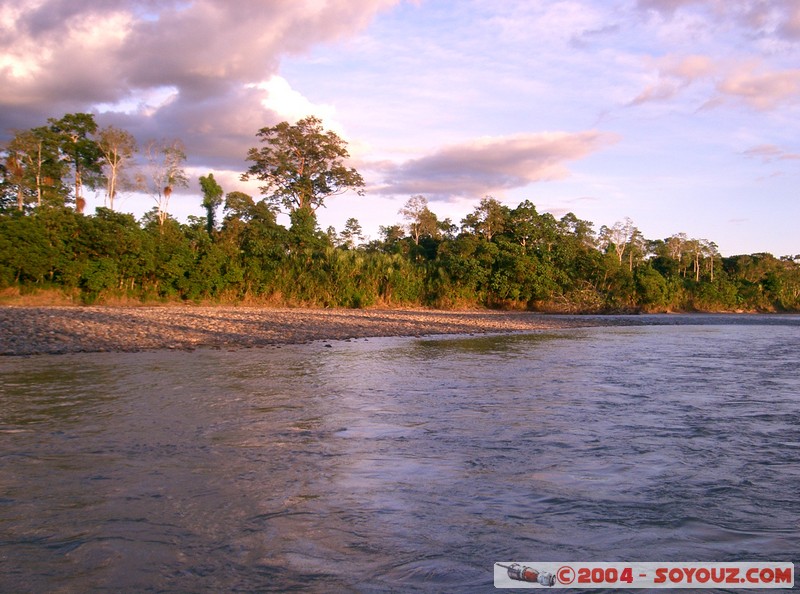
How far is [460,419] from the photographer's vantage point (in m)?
6.87

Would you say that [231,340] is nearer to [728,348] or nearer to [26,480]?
[26,480]

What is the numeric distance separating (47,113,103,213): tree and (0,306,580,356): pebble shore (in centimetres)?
1456

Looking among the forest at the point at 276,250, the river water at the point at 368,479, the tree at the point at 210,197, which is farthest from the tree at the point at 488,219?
the river water at the point at 368,479

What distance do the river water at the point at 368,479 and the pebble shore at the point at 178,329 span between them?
3.61 m

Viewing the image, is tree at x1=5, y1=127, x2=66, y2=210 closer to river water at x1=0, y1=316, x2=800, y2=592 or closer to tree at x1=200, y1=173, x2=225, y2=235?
tree at x1=200, y1=173, x2=225, y2=235

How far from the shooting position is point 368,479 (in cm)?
465

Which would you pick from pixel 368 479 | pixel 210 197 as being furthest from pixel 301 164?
pixel 368 479

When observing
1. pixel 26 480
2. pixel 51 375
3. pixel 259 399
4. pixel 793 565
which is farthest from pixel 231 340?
pixel 793 565

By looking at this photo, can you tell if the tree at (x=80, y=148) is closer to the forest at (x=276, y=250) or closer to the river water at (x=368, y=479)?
the forest at (x=276, y=250)

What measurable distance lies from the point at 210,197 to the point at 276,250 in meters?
7.84

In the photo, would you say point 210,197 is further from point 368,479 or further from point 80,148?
point 368,479

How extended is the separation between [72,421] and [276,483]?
3.01 meters

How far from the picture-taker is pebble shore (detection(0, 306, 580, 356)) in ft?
42.4

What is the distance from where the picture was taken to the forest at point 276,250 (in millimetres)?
22516
